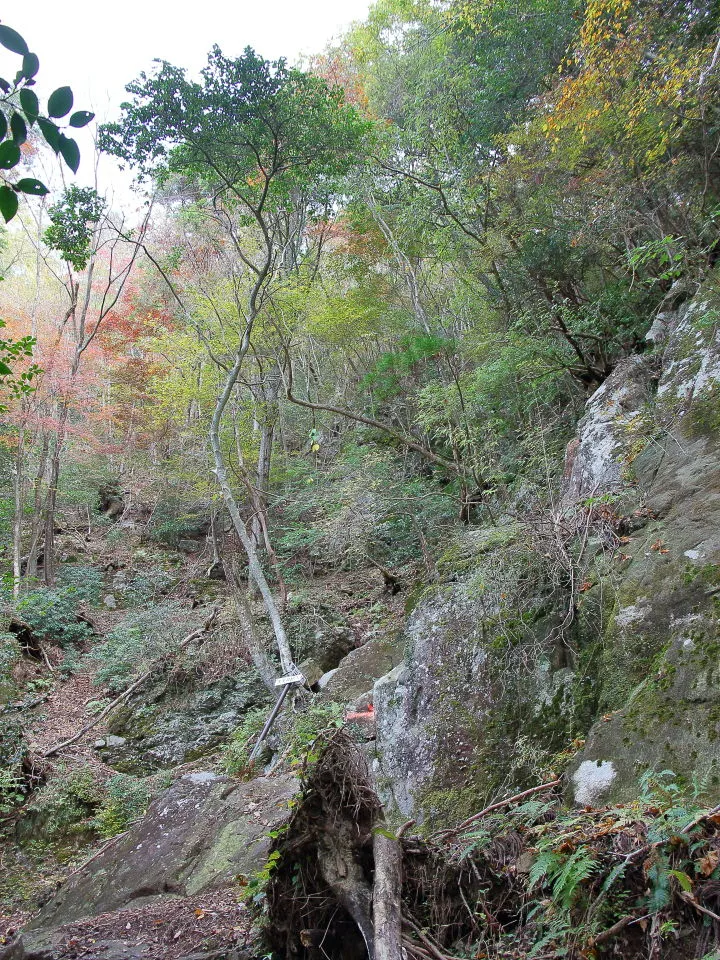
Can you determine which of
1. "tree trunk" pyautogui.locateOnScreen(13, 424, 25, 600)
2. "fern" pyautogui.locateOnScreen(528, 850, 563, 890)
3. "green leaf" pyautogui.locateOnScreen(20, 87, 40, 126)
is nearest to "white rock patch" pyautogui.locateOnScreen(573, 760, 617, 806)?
"fern" pyautogui.locateOnScreen(528, 850, 563, 890)

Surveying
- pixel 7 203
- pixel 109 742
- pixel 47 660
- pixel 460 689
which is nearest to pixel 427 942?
pixel 460 689

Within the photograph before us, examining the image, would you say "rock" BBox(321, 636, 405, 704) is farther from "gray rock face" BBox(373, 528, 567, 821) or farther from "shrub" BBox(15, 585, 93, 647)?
"shrub" BBox(15, 585, 93, 647)

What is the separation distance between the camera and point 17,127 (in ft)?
4.35

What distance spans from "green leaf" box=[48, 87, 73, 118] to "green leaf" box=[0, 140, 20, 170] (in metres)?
0.17

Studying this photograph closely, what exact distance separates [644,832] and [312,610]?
8.93 m

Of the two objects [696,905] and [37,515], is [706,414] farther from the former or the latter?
[37,515]

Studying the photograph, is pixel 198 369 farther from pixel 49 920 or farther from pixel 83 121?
pixel 83 121

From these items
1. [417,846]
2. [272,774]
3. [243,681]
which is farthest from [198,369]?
[417,846]

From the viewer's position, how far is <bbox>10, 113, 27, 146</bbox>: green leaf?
1.31 metres

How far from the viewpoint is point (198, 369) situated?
13.1 m

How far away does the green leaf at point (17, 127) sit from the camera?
1.31 m

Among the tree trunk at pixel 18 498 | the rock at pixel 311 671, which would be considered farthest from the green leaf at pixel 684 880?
the tree trunk at pixel 18 498

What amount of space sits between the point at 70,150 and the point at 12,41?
0.20 metres

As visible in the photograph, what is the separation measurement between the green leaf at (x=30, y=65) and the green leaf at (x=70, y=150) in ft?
0.37
